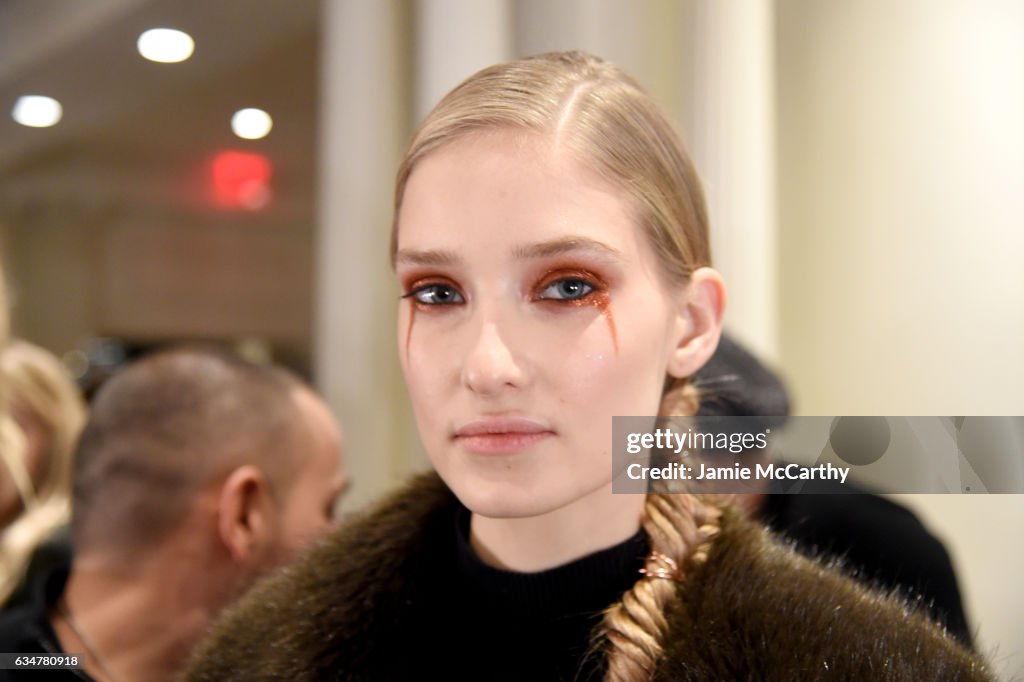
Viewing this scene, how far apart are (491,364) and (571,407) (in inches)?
3.4

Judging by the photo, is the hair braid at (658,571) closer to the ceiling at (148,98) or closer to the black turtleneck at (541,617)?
the black turtleneck at (541,617)

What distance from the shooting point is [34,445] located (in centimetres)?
208

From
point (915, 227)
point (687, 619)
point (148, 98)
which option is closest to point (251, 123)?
point (148, 98)

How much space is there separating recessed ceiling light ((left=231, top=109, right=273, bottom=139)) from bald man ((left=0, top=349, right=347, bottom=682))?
0.66 metres

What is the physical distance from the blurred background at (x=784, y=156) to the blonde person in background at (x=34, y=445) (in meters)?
0.57

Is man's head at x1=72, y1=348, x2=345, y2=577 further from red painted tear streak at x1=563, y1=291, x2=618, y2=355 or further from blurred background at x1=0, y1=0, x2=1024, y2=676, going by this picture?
red painted tear streak at x1=563, y1=291, x2=618, y2=355

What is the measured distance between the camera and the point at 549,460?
93cm

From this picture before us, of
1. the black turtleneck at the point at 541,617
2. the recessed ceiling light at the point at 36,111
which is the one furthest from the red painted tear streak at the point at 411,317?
the recessed ceiling light at the point at 36,111

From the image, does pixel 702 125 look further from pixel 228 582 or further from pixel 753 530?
pixel 228 582

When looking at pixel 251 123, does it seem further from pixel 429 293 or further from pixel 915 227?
pixel 915 227

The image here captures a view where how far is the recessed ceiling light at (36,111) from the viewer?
2.02m

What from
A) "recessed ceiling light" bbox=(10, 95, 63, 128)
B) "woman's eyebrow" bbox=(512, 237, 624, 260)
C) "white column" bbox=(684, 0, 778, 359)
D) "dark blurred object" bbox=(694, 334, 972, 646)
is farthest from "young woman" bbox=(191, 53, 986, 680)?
"recessed ceiling light" bbox=(10, 95, 63, 128)

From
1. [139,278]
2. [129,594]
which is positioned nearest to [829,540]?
[129,594]

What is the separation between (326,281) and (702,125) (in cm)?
74
